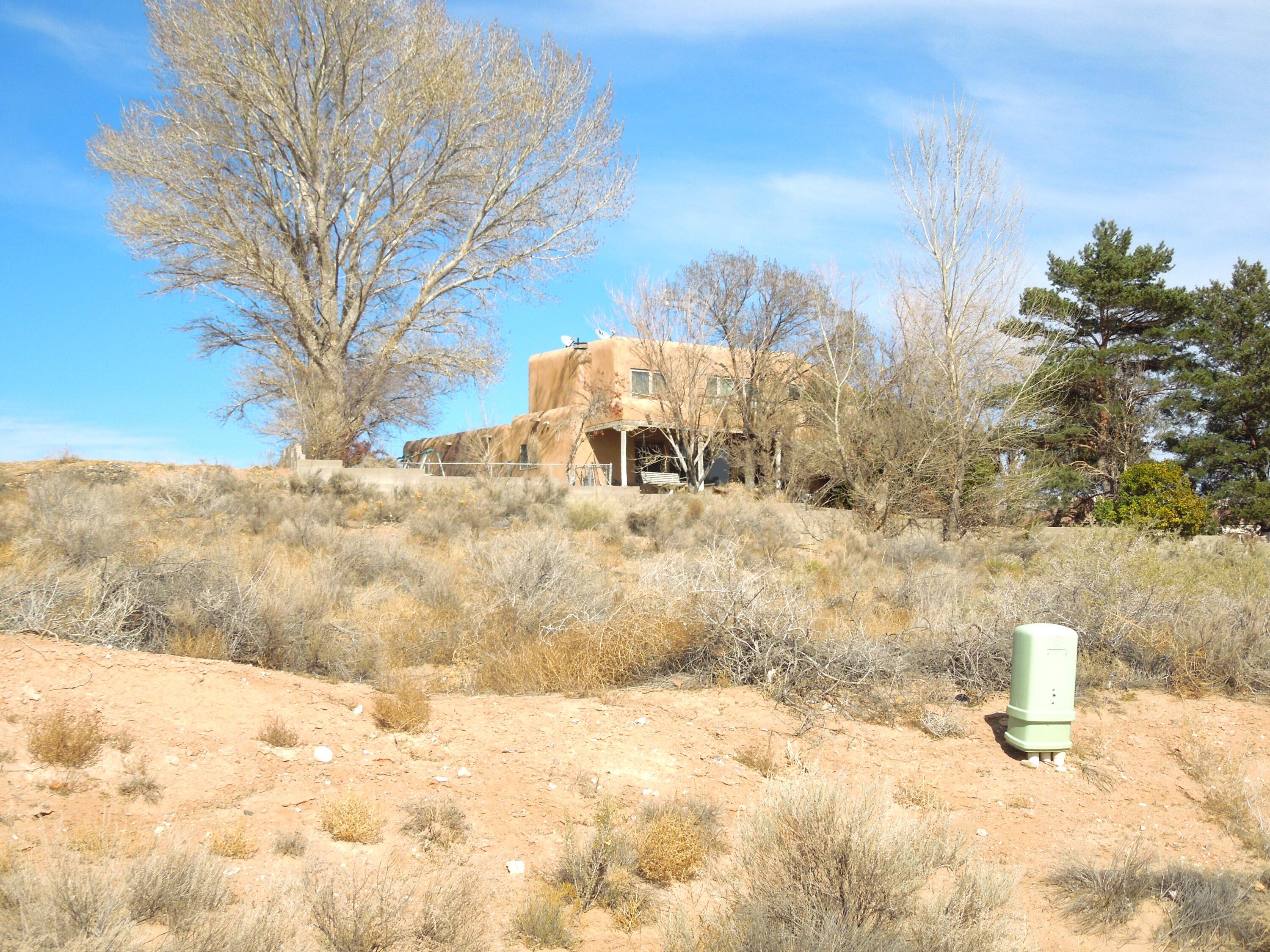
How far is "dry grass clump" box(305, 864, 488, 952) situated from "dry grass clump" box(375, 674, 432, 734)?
5.06ft

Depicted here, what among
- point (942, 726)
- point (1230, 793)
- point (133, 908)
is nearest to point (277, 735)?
point (133, 908)

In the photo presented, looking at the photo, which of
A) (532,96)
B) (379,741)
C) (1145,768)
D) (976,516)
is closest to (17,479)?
(379,741)

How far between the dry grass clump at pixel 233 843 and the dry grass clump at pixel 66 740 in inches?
35.4

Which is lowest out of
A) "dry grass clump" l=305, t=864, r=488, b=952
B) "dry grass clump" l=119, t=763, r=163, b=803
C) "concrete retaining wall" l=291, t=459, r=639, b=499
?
"dry grass clump" l=305, t=864, r=488, b=952

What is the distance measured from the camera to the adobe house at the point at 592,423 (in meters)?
30.0

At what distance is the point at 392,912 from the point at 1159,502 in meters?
23.2

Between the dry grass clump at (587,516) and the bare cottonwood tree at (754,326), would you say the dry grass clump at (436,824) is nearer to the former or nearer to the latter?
the dry grass clump at (587,516)

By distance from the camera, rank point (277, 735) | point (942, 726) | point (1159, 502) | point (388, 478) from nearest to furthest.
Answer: point (277, 735) → point (942, 726) → point (388, 478) → point (1159, 502)

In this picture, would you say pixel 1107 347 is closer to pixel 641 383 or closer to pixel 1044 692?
pixel 641 383

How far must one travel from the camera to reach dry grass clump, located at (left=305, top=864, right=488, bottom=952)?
11.0 feet

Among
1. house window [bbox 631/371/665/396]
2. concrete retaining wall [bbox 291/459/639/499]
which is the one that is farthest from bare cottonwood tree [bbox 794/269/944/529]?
house window [bbox 631/371/665/396]

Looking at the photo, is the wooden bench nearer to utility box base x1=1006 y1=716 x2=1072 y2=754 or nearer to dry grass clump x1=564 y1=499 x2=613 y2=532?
dry grass clump x1=564 y1=499 x2=613 y2=532

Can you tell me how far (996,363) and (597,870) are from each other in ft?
57.8

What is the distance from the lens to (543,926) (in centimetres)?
366
